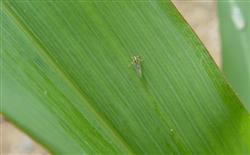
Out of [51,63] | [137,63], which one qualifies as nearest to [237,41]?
[137,63]

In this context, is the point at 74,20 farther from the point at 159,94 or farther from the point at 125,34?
the point at 159,94

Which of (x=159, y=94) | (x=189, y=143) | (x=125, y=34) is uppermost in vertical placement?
(x=125, y=34)

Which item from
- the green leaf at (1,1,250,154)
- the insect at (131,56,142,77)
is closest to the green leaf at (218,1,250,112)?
the green leaf at (1,1,250,154)

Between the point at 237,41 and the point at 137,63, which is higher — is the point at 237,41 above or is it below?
below

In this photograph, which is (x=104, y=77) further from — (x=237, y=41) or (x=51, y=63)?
(x=237, y=41)

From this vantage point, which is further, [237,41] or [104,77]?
[237,41]

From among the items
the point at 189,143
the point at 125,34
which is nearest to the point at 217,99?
the point at 189,143

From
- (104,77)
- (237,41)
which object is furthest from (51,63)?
(237,41)

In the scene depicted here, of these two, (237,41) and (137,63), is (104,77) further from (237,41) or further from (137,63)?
(237,41)

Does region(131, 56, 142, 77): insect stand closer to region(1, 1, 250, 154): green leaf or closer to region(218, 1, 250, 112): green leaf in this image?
region(1, 1, 250, 154): green leaf
